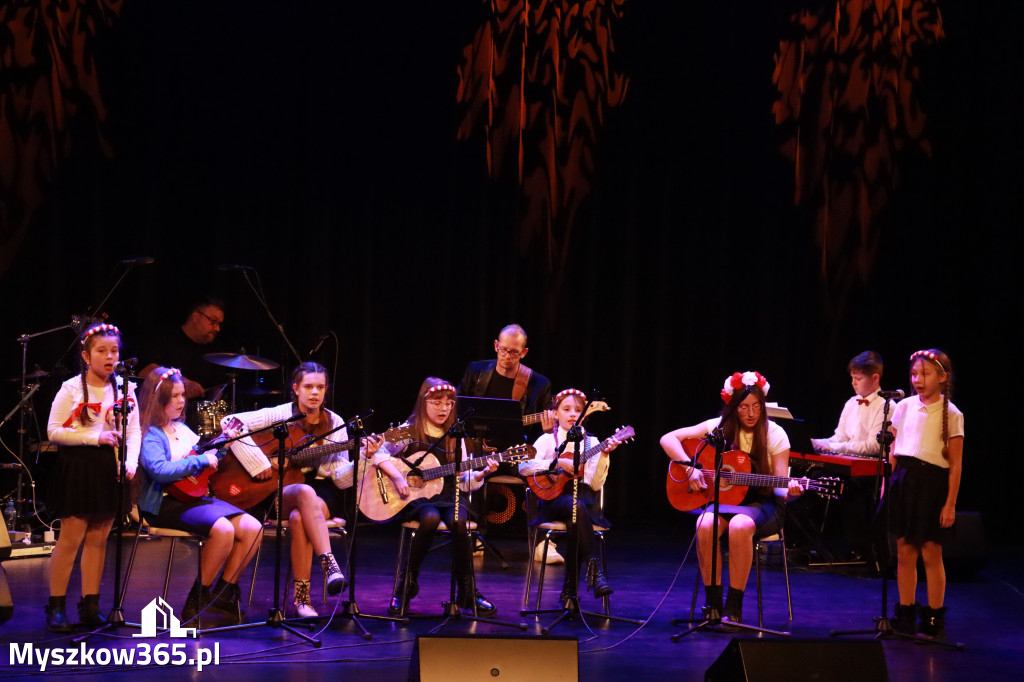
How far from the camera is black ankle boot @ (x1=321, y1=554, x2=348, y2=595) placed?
559 centimetres

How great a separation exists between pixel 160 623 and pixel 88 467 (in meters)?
0.89

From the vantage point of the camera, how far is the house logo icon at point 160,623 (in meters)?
5.11

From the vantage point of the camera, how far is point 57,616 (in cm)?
523

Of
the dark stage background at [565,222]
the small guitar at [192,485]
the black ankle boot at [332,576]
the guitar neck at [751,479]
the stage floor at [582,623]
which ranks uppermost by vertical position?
the dark stage background at [565,222]

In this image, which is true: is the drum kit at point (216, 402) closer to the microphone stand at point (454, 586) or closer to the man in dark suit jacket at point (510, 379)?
the man in dark suit jacket at point (510, 379)

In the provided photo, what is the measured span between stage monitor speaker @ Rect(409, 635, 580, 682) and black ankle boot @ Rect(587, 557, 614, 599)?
2.29 m

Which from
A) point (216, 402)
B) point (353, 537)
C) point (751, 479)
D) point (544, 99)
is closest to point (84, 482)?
point (353, 537)

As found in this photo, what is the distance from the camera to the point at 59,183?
8.98m

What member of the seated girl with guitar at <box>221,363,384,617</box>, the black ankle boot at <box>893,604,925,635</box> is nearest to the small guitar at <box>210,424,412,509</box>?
the seated girl with guitar at <box>221,363,384,617</box>

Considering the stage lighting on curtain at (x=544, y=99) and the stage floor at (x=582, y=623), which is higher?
the stage lighting on curtain at (x=544, y=99)

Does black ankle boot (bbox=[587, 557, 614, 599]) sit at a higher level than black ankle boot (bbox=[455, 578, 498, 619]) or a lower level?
higher

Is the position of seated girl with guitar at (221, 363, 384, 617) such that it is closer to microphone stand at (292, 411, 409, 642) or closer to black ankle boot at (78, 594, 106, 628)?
microphone stand at (292, 411, 409, 642)

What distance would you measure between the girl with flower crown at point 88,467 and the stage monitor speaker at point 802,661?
123 inches

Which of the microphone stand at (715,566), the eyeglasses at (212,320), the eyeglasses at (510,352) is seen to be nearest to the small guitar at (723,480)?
the microphone stand at (715,566)
